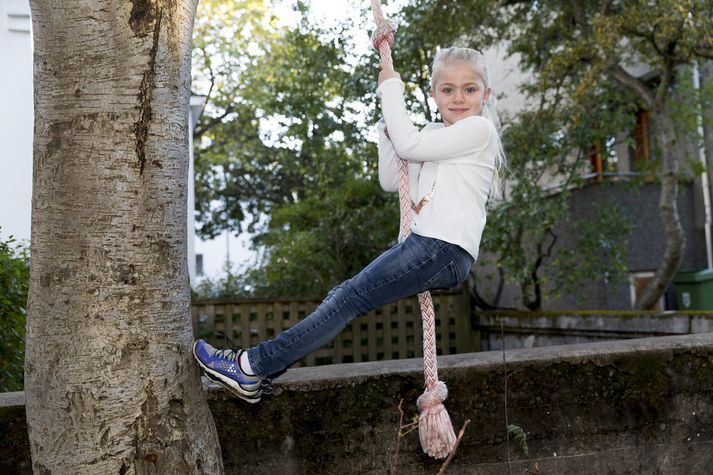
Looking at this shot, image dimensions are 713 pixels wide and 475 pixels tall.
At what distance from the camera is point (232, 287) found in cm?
1125

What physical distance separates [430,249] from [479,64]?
82 centimetres

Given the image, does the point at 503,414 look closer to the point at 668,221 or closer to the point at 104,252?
the point at 104,252

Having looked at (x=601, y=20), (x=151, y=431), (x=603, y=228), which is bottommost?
(x=151, y=431)

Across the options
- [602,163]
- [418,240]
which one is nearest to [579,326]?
[418,240]

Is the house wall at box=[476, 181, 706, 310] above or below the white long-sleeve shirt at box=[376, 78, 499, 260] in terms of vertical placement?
above

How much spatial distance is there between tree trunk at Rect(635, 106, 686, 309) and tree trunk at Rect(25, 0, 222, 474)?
6687 millimetres

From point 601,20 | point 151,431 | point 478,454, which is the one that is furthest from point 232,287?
point 151,431

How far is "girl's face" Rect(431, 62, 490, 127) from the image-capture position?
10.0ft

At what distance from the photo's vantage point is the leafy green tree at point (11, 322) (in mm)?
4301

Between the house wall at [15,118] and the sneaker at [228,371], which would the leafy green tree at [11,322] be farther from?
the house wall at [15,118]

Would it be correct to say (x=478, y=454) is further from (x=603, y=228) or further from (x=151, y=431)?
(x=603, y=228)

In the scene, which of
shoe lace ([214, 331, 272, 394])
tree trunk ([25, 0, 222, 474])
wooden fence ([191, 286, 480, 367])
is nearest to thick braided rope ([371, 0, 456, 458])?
shoe lace ([214, 331, 272, 394])

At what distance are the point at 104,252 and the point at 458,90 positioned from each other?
5.15ft

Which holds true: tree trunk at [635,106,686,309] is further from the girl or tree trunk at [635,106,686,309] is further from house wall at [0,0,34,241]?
house wall at [0,0,34,241]
